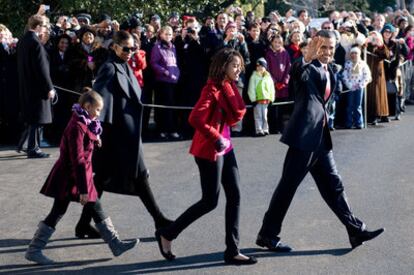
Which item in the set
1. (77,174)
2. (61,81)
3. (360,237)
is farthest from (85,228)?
(61,81)

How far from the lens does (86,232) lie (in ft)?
24.4

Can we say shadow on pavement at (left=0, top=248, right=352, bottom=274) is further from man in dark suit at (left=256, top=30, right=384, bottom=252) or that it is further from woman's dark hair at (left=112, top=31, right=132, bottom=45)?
woman's dark hair at (left=112, top=31, right=132, bottom=45)

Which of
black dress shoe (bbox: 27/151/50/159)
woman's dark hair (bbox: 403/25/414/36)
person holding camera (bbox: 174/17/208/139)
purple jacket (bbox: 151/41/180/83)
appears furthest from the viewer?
woman's dark hair (bbox: 403/25/414/36)

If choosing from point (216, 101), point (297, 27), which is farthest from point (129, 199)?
point (297, 27)

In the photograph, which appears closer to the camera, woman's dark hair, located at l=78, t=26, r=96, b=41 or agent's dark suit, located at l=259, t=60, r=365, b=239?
agent's dark suit, located at l=259, t=60, r=365, b=239

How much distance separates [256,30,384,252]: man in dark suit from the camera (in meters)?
6.92

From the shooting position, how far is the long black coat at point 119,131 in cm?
712

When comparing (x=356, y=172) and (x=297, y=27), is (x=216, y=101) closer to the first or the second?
(x=356, y=172)

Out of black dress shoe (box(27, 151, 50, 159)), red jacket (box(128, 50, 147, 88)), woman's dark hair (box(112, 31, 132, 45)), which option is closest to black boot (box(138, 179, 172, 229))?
woman's dark hair (box(112, 31, 132, 45))

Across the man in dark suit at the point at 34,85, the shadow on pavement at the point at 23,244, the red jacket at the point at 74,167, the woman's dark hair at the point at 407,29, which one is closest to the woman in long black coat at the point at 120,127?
the red jacket at the point at 74,167

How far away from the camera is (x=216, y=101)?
6.61 m

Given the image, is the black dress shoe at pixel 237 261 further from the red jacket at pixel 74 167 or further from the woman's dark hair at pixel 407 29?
the woman's dark hair at pixel 407 29

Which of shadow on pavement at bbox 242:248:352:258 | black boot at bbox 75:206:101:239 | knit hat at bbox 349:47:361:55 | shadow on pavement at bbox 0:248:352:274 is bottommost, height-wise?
shadow on pavement at bbox 242:248:352:258

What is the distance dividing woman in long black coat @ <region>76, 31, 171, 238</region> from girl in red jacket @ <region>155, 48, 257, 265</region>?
2.21 feet
